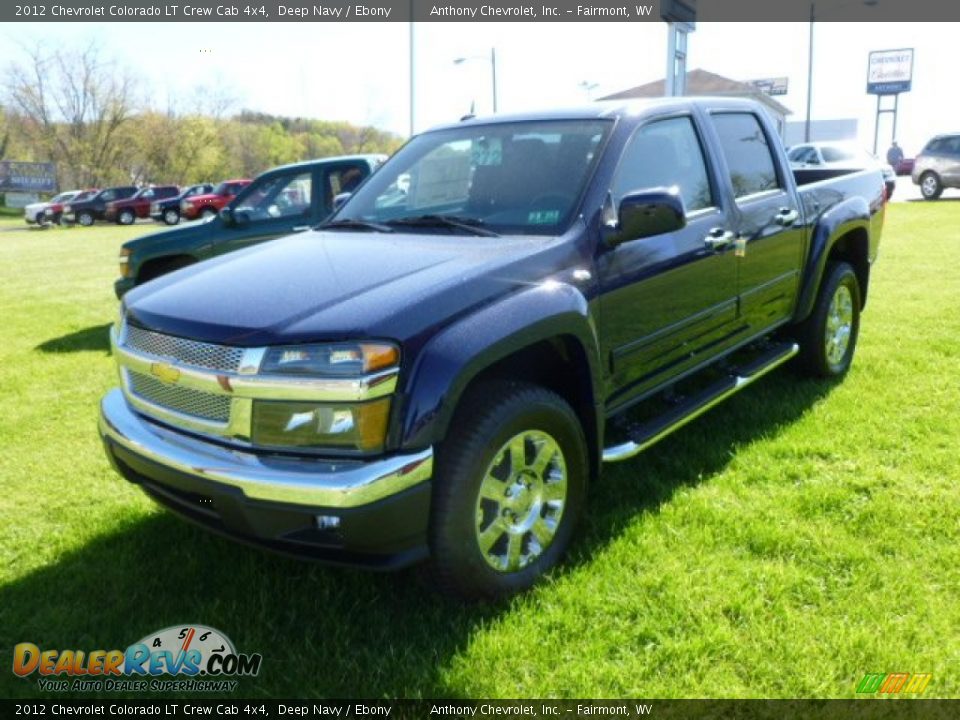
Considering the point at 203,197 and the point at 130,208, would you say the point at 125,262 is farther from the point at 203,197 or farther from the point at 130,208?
the point at 130,208

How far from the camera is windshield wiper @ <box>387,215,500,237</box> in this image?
3.37 metres

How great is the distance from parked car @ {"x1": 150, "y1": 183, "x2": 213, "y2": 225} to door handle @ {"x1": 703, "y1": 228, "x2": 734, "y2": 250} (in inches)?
1233

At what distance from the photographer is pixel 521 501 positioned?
293 centimetres

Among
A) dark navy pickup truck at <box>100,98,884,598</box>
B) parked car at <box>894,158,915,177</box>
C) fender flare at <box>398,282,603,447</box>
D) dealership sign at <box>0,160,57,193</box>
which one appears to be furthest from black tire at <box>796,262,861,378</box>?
dealership sign at <box>0,160,57,193</box>

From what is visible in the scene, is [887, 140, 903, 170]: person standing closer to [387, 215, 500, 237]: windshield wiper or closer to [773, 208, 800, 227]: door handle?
[773, 208, 800, 227]: door handle

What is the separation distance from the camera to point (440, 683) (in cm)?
251

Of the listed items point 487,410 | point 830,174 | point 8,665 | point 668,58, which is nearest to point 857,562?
point 487,410

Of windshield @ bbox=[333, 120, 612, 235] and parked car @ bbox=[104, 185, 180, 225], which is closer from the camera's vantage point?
windshield @ bbox=[333, 120, 612, 235]

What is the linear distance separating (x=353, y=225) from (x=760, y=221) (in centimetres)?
223

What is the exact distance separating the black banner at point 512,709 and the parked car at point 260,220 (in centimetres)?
565

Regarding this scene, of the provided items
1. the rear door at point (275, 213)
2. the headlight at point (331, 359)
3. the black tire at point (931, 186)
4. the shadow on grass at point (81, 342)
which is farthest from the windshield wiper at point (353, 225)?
the black tire at point (931, 186)

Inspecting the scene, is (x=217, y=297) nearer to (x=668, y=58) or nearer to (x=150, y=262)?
(x=150, y=262)

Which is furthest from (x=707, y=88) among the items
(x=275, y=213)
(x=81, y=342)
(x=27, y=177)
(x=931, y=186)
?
(x=81, y=342)

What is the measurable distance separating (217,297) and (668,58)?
10867 millimetres
